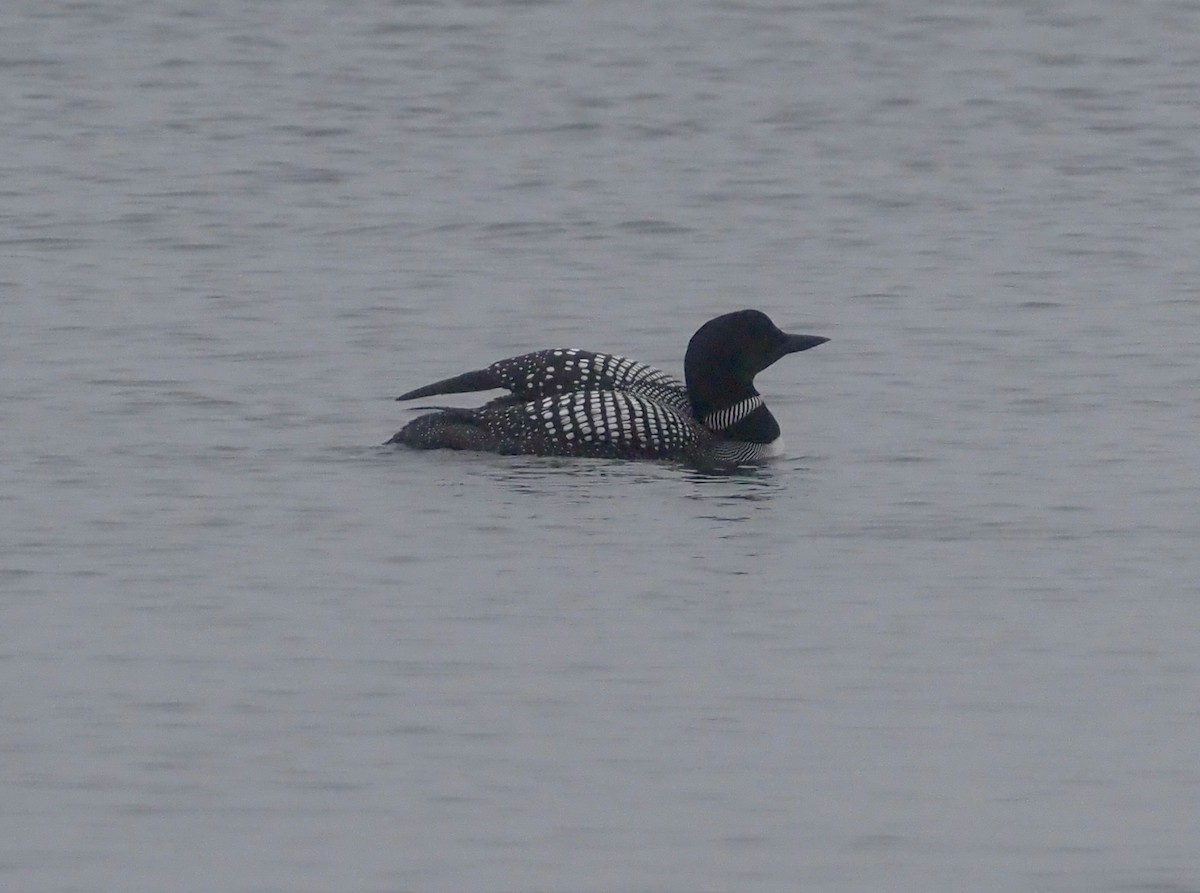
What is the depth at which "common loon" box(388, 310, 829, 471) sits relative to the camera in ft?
27.1

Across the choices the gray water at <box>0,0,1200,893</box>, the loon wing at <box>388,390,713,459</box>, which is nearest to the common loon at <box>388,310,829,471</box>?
the loon wing at <box>388,390,713,459</box>

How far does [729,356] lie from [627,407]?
484mm

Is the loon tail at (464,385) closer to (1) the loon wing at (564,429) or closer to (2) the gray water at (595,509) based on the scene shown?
(1) the loon wing at (564,429)

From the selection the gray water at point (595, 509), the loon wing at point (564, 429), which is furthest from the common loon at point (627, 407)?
the gray water at point (595, 509)

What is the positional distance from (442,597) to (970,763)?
164 centimetres

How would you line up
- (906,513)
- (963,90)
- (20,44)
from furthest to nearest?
1. (20,44)
2. (963,90)
3. (906,513)

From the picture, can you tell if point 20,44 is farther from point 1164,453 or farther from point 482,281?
point 1164,453

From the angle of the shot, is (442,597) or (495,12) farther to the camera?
(495,12)

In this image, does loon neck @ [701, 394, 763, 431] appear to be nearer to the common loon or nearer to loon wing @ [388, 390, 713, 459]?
the common loon

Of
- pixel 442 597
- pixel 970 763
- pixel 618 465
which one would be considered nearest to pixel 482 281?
pixel 618 465

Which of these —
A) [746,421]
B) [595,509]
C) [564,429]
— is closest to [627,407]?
[564,429]

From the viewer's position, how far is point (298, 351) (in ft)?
32.0

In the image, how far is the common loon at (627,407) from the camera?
827cm

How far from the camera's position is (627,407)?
8297mm
